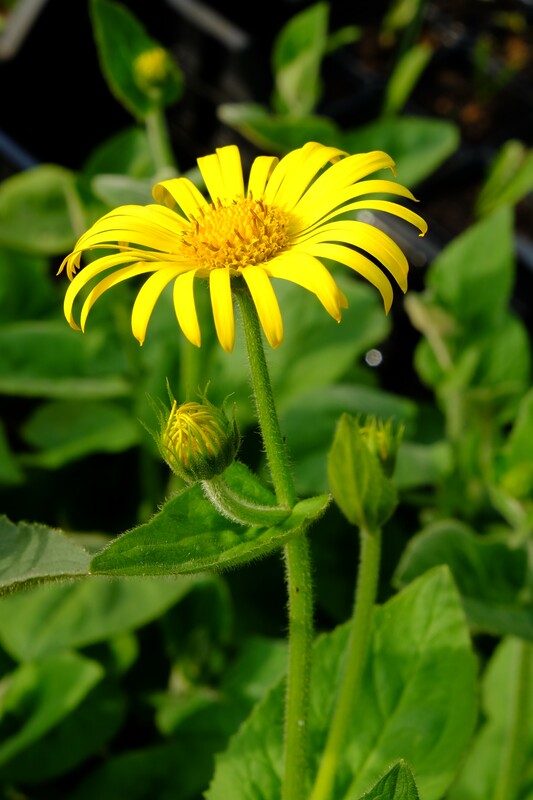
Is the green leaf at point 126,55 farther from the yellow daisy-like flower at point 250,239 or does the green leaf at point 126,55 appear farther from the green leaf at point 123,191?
the yellow daisy-like flower at point 250,239

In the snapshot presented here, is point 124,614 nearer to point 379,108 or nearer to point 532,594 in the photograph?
point 532,594

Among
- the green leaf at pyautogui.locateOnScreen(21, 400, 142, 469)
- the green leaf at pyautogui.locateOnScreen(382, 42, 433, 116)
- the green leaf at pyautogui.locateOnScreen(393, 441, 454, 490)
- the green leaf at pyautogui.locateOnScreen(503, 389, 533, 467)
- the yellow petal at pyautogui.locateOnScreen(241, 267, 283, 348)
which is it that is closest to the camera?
the yellow petal at pyautogui.locateOnScreen(241, 267, 283, 348)

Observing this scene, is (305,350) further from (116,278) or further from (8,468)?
(116,278)

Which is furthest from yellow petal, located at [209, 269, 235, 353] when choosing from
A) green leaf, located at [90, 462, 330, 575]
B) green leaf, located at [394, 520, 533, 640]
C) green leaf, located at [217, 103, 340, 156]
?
green leaf, located at [217, 103, 340, 156]

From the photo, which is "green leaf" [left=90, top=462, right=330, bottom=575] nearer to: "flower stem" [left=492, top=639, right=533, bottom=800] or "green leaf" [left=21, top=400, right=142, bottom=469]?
"flower stem" [left=492, top=639, right=533, bottom=800]

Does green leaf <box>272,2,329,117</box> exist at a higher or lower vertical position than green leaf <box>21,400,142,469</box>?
higher

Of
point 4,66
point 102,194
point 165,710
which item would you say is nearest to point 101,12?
point 102,194
